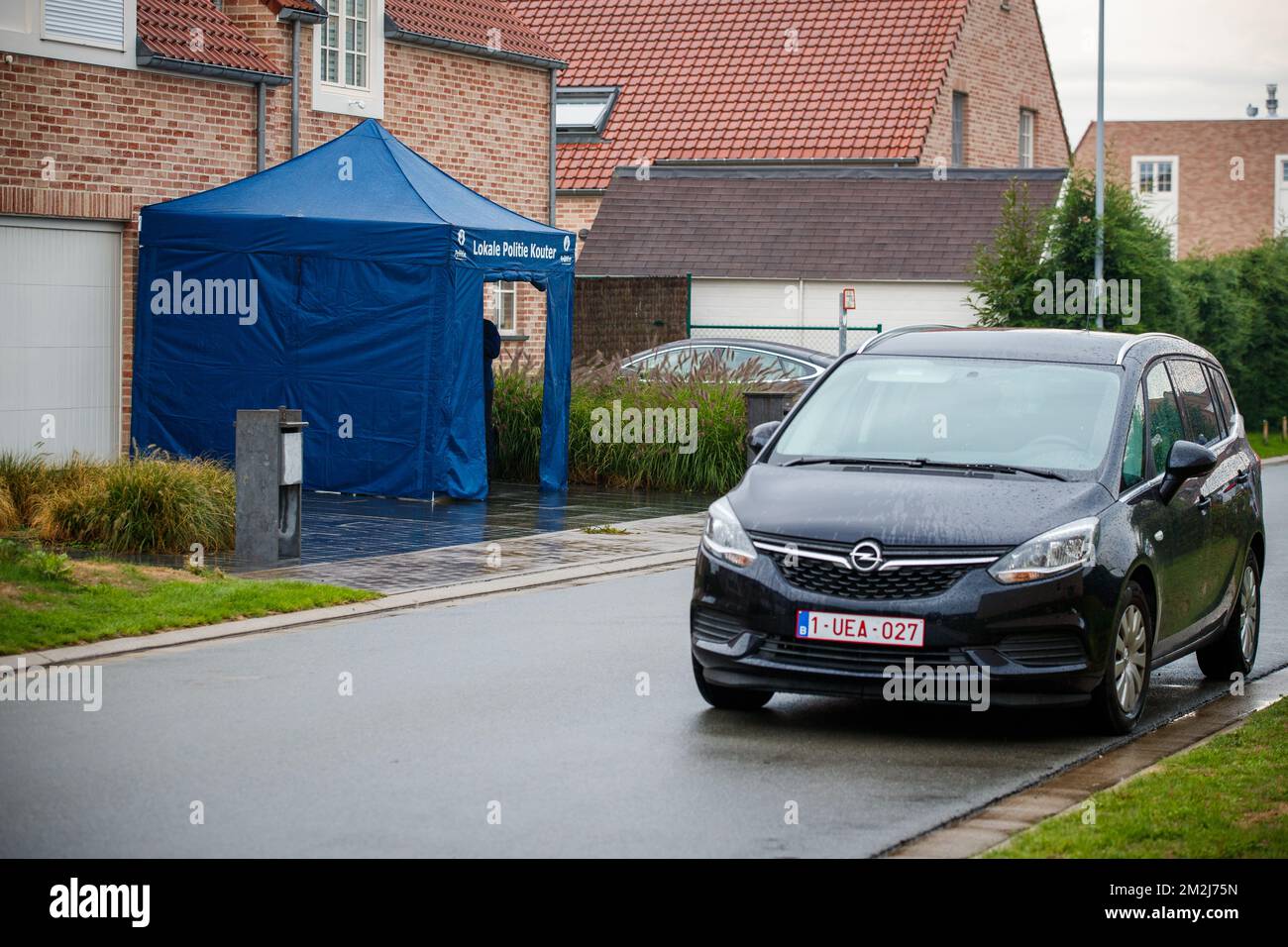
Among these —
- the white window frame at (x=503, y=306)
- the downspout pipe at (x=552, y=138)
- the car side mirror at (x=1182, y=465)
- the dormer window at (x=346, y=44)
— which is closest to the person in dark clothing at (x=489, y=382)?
the dormer window at (x=346, y=44)

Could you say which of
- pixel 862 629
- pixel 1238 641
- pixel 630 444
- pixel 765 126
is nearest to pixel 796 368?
pixel 630 444

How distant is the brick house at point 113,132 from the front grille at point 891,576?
12893 mm

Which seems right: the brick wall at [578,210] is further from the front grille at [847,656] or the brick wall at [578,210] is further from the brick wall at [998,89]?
the front grille at [847,656]

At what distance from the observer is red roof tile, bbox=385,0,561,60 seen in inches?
1028

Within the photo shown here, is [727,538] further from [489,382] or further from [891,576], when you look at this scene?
[489,382]

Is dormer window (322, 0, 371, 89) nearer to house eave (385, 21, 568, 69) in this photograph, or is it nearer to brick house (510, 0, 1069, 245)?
house eave (385, 21, 568, 69)

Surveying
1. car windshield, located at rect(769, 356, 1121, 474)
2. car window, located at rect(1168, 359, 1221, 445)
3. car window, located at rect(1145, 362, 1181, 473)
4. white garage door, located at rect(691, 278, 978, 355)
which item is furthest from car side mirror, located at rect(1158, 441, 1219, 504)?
white garage door, located at rect(691, 278, 978, 355)

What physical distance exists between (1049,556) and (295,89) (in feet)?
54.3

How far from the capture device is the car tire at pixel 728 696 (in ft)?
30.2

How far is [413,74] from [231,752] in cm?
1920

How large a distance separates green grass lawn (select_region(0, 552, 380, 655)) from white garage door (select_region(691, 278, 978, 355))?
1879 cm

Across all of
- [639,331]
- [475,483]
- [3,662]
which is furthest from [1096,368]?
[639,331]

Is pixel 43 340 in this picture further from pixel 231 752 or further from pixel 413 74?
pixel 231 752
